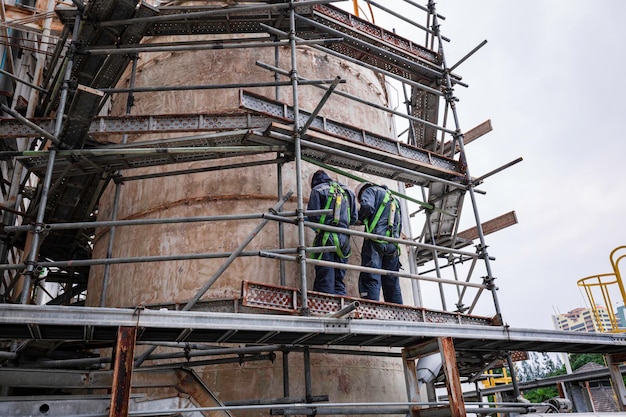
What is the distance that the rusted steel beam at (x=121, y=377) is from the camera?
421 centimetres

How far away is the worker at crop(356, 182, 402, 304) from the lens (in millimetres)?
7281

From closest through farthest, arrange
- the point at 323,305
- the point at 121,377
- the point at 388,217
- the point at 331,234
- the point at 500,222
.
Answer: the point at 121,377, the point at 323,305, the point at 331,234, the point at 388,217, the point at 500,222

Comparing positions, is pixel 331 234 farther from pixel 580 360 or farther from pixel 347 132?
pixel 580 360

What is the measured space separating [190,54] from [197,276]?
4499mm

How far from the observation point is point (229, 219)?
5988 mm

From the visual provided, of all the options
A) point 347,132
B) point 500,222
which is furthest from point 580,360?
point 347,132

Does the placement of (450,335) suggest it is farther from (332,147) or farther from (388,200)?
(332,147)

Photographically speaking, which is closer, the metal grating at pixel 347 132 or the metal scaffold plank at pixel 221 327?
the metal scaffold plank at pixel 221 327

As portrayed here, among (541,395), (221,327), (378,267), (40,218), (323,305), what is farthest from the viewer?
(541,395)

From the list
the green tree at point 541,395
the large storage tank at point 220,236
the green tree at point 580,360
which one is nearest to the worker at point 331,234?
the large storage tank at point 220,236

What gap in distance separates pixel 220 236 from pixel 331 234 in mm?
1733

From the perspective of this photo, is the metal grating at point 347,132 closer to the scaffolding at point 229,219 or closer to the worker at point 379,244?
the scaffolding at point 229,219

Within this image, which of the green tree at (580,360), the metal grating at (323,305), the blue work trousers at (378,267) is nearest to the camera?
the metal grating at (323,305)

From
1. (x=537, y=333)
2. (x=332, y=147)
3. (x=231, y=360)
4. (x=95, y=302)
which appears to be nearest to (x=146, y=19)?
(x=332, y=147)
